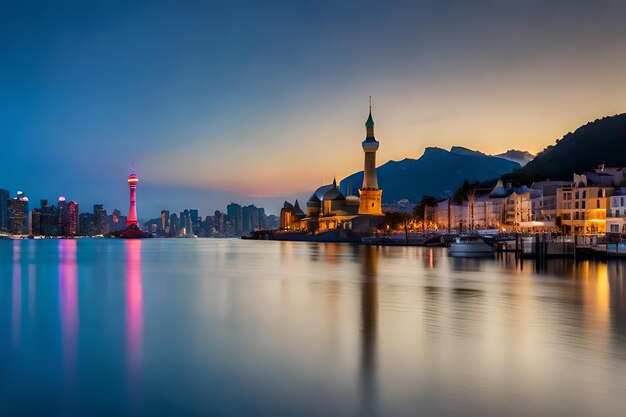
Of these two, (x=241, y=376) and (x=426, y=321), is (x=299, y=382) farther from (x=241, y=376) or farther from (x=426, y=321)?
(x=426, y=321)

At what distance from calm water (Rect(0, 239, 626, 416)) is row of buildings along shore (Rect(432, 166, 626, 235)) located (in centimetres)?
4302

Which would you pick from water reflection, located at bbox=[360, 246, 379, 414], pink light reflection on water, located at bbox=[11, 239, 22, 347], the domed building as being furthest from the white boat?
the domed building

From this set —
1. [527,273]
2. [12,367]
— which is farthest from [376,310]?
[527,273]

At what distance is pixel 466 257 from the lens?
2628 inches

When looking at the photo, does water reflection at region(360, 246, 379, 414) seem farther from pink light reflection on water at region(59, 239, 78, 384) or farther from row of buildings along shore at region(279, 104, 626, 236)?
row of buildings along shore at region(279, 104, 626, 236)

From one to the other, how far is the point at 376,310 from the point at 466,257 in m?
42.9

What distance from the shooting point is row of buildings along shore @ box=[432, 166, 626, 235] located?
241 feet

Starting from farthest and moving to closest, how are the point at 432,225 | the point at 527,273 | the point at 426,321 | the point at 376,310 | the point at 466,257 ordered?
the point at 432,225 → the point at 466,257 → the point at 527,273 → the point at 376,310 → the point at 426,321

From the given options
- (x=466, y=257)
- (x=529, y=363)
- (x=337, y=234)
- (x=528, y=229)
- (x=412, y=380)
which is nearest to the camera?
(x=412, y=380)

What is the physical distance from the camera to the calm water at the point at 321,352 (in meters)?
12.5

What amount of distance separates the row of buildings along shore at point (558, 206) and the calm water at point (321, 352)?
43022 millimetres

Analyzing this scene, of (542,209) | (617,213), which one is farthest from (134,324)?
(542,209)

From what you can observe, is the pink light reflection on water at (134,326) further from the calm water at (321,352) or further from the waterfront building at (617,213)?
the waterfront building at (617,213)

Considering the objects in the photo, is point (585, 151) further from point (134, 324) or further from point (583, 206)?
point (134, 324)
